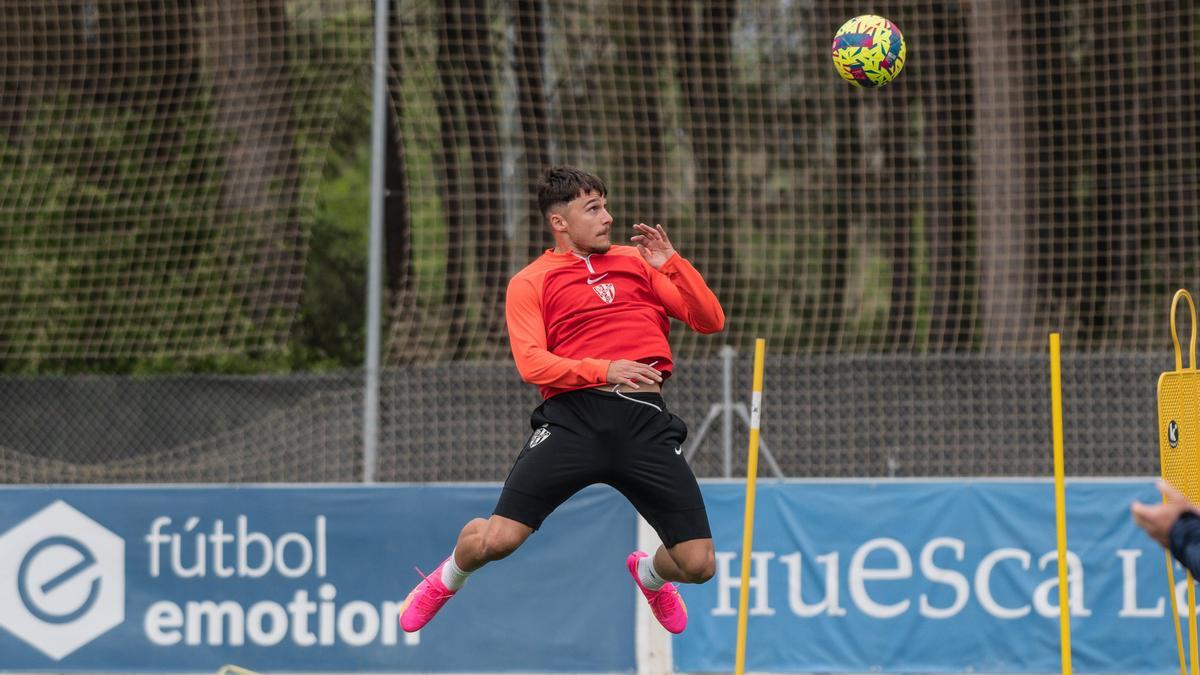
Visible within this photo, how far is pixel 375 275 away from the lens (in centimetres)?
1212

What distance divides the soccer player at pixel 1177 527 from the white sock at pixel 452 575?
3489mm

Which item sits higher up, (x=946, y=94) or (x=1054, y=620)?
(x=946, y=94)

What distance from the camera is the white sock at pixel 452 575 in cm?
691

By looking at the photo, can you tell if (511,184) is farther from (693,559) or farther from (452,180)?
(693,559)

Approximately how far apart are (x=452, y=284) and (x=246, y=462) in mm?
3048

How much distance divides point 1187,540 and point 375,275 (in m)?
8.71

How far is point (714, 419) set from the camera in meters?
12.8

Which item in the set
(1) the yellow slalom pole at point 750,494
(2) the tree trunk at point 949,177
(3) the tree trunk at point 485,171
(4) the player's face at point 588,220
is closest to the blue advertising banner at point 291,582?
(1) the yellow slalom pole at point 750,494

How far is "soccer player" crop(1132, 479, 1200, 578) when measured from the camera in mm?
4133

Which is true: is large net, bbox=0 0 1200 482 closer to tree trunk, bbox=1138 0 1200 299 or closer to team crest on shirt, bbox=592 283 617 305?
tree trunk, bbox=1138 0 1200 299

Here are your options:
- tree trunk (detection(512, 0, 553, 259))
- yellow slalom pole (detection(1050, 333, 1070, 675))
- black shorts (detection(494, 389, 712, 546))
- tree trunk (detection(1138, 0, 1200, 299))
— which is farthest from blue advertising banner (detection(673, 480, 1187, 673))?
tree trunk (detection(512, 0, 553, 259))

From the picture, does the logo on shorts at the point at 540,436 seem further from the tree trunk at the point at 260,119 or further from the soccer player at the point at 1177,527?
the tree trunk at the point at 260,119

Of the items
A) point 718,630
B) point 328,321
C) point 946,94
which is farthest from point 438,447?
point 328,321

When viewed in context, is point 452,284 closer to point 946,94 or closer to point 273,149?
point 273,149
